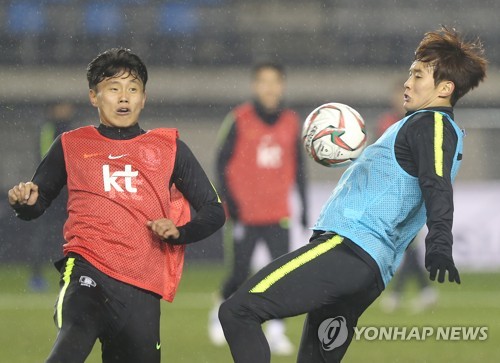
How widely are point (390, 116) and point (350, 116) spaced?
489cm

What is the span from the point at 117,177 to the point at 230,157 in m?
3.66

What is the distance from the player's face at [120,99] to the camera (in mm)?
4492

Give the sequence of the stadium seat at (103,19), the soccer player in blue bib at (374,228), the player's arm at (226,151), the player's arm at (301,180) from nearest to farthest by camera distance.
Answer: the soccer player in blue bib at (374,228)
the player's arm at (226,151)
the player's arm at (301,180)
the stadium seat at (103,19)

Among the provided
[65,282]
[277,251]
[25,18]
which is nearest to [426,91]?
[65,282]

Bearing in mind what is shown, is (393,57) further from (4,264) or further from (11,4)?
(4,264)

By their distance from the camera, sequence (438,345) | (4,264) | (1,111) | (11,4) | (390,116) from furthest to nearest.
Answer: (11,4) → (1,111) → (4,264) → (390,116) → (438,345)

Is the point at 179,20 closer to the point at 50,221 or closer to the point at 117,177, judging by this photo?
the point at 50,221

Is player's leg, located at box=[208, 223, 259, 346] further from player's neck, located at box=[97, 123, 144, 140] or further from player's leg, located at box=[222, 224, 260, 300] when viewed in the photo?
player's neck, located at box=[97, 123, 144, 140]

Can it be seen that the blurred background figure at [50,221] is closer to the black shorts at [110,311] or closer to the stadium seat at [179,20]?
the black shorts at [110,311]

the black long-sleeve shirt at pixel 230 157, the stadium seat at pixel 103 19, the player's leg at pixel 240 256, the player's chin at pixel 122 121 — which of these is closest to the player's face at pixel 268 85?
the black long-sleeve shirt at pixel 230 157

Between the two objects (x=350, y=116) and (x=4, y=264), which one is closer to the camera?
(x=350, y=116)

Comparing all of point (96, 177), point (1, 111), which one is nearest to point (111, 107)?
point (96, 177)

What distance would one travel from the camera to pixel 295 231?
37.2 feet

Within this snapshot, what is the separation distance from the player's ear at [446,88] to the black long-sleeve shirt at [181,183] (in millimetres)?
1032
